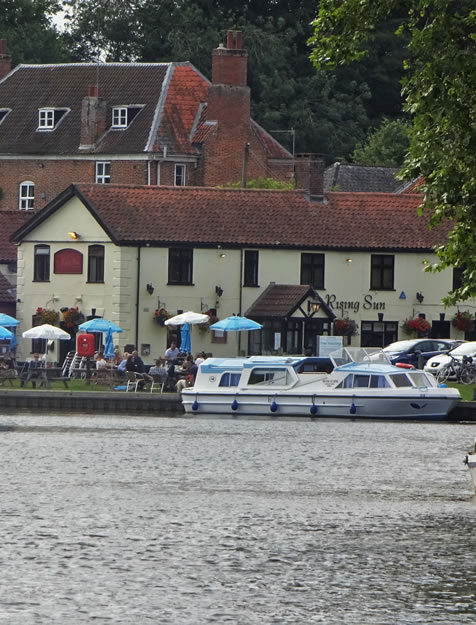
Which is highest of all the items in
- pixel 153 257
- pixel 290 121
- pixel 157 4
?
pixel 157 4

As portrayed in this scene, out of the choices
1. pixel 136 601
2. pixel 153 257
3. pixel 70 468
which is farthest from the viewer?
pixel 153 257

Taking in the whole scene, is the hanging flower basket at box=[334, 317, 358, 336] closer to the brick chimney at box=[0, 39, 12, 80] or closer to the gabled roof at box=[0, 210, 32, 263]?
the gabled roof at box=[0, 210, 32, 263]

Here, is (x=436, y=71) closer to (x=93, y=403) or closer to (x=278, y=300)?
(x=93, y=403)

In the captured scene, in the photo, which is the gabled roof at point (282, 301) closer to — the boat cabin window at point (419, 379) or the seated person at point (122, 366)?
the seated person at point (122, 366)

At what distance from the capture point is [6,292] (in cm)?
7469

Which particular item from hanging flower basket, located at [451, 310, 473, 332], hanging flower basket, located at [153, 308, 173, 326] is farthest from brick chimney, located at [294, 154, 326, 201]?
hanging flower basket, located at [153, 308, 173, 326]

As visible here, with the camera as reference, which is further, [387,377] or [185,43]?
[185,43]

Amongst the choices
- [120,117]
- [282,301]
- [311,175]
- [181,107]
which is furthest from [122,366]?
[120,117]

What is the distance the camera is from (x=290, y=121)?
10881 cm

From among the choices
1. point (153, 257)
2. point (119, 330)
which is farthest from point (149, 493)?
point (153, 257)

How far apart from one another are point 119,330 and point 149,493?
31.9 metres

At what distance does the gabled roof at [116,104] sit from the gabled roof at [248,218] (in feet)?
55.3

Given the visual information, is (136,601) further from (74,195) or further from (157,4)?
(157,4)

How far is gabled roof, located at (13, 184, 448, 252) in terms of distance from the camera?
71.7 meters
